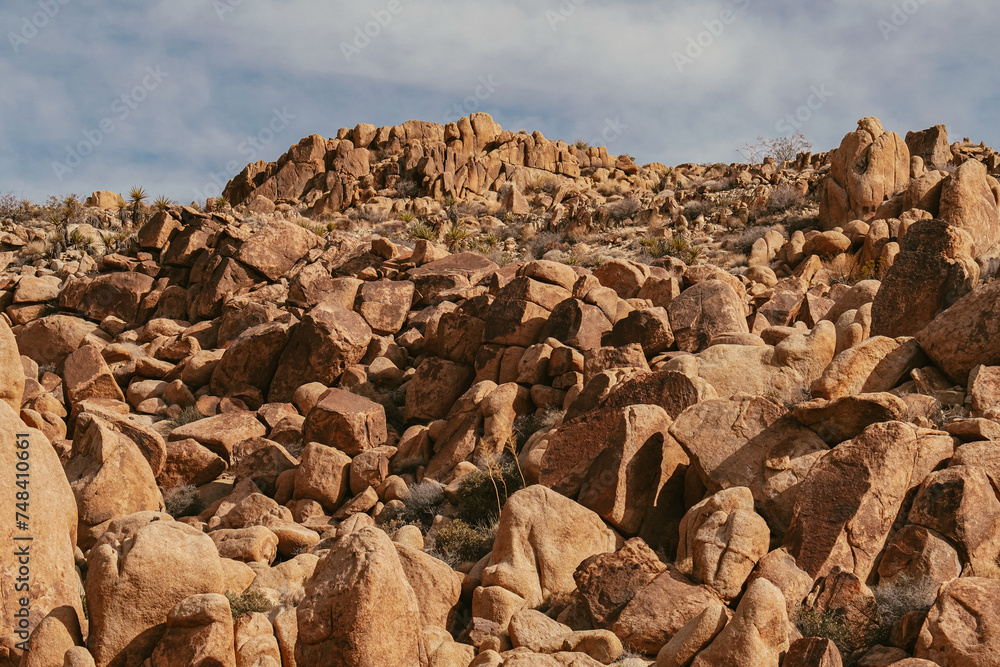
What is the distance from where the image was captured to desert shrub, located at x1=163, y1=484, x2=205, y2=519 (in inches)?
548

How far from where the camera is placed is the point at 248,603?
832 cm

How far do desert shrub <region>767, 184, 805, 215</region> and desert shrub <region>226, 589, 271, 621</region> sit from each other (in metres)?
24.9

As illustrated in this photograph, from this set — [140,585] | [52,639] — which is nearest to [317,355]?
[140,585]

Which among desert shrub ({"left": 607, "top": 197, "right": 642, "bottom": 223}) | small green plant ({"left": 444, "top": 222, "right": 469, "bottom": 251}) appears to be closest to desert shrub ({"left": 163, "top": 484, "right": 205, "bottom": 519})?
small green plant ({"left": 444, "top": 222, "right": 469, "bottom": 251})

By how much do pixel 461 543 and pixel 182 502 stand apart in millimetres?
5653

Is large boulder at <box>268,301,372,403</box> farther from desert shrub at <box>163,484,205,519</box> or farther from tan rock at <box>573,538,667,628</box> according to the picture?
tan rock at <box>573,538,667,628</box>

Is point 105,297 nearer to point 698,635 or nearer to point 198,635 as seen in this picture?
point 198,635

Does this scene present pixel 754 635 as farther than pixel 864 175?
No

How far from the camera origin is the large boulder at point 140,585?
24.0ft

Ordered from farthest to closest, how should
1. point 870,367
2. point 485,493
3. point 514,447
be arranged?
point 514,447 < point 485,493 < point 870,367

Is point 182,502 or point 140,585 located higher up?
point 182,502

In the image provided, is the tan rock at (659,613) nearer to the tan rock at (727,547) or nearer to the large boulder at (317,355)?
the tan rock at (727,547)

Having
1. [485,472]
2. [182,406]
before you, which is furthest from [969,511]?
[182,406]

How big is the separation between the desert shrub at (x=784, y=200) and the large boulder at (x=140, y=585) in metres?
25.4
